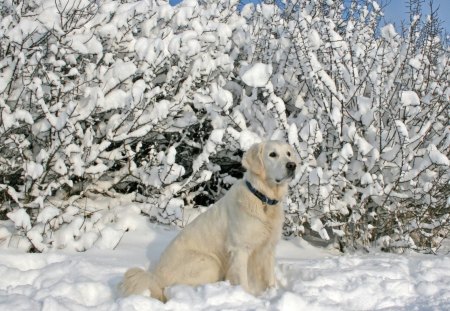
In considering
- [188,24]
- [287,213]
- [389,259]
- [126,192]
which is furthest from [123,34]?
[389,259]

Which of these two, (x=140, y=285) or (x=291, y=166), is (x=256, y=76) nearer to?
(x=291, y=166)

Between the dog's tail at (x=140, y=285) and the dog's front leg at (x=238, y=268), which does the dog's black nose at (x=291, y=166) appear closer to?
the dog's front leg at (x=238, y=268)

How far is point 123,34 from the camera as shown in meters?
5.91

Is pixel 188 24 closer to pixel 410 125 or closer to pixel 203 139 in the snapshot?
pixel 203 139

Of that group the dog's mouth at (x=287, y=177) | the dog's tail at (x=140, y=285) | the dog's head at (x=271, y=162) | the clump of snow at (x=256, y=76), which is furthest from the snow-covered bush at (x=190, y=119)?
the dog's tail at (x=140, y=285)

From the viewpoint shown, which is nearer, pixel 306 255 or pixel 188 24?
pixel 306 255

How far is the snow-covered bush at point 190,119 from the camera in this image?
5145mm

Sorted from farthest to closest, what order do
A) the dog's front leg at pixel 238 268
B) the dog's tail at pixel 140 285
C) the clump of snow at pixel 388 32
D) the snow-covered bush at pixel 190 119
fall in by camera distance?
1. the clump of snow at pixel 388 32
2. the snow-covered bush at pixel 190 119
3. the dog's front leg at pixel 238 268
4. the dog's tail at pixel 140 285

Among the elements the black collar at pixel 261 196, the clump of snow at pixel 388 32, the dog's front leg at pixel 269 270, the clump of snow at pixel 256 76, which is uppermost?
the clump of snow at pixel 388 32

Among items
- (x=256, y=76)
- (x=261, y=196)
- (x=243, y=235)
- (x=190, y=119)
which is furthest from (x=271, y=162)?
(x=190, y=119)

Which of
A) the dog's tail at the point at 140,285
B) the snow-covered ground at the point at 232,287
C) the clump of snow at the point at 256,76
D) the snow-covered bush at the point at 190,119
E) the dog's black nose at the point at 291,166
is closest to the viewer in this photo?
the snow-covered ground at the point at 232,287

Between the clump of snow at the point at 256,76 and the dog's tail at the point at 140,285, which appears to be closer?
the dog's tail at the point at 140,285

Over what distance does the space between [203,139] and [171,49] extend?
1.58 meters

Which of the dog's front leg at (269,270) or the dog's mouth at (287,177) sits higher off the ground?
the dog's mouth at (287,177)
